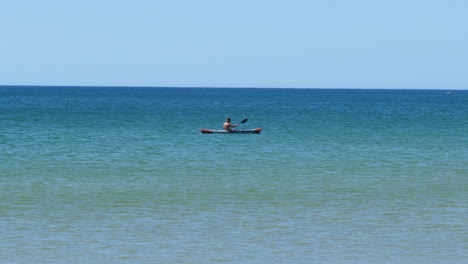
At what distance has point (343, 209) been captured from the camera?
1791 centimetres

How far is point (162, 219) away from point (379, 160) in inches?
647

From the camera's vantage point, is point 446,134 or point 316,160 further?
point 446,134

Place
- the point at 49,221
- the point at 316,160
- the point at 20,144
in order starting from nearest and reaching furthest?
1. the point at 49,221
2. the point at 316,160
3. the point at 20,144

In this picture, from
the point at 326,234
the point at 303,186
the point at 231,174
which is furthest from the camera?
the point at 231,174

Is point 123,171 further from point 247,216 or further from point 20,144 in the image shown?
point 20,144

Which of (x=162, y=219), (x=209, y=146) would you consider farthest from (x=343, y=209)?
(x=209, y=146)

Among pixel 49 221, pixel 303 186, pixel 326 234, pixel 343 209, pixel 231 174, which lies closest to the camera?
pixel 326 234

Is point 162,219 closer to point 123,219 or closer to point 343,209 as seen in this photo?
point 123,219

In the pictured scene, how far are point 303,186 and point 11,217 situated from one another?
8.91 meters

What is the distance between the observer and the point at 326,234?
14859 mm

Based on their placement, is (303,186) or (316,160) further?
(316,160)

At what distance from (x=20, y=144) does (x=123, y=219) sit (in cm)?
2364

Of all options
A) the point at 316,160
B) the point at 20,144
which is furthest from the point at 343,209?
the point at 20,144

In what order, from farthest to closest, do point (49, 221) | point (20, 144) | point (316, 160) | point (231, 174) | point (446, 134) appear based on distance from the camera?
point (446, 134)
point (20, 144)
point (316, 160)
point (231, 174)
point (49, 221)
